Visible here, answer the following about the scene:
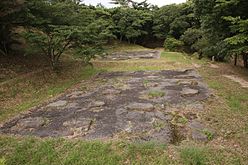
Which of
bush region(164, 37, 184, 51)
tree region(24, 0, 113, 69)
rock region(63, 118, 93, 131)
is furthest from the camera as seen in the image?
bush region(164, 37, 184, 51)

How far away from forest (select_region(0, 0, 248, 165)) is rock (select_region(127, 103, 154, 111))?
0.03m

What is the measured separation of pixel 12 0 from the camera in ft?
31.1

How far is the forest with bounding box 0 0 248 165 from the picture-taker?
458 centimetres

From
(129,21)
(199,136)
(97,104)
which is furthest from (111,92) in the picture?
(129,21)

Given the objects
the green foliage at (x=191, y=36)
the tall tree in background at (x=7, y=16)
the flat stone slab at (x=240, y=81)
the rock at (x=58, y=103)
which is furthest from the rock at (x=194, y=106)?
the green foliage at (x=191, y=36)

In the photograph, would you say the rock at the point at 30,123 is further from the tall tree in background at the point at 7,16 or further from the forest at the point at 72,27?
the tall tree in background at the point at 7,16

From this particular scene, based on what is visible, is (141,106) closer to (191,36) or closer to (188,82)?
(188,82)

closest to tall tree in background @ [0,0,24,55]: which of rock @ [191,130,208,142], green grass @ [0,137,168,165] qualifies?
green grass @ [0,137,168,165]

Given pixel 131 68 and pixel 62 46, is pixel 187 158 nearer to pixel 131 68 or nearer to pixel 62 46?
pixel 62 46

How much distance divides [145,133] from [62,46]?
7.42 m

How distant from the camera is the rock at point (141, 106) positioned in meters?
6.80

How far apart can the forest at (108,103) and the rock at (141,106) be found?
0.08ft

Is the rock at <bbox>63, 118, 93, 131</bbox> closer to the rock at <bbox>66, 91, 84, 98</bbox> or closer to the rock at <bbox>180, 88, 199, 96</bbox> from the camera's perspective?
the rock at <bbox>66, 91, 84, 98</bbox>

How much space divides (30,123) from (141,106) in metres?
2.77
